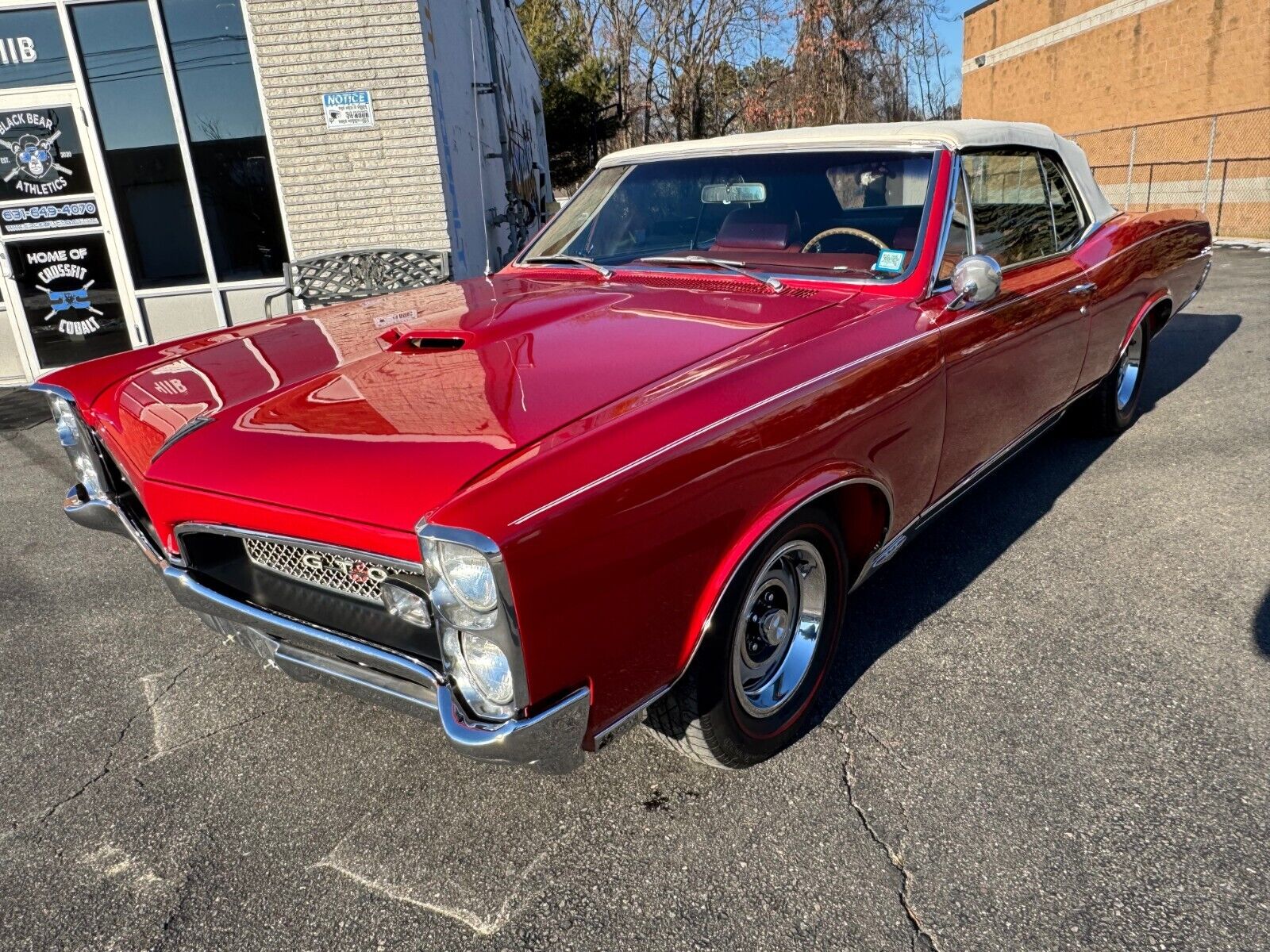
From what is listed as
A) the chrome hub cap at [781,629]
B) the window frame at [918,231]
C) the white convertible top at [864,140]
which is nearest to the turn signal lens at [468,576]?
the chrome hub cap at [781,629]

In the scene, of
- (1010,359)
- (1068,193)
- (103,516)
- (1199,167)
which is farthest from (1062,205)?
(1199,167)

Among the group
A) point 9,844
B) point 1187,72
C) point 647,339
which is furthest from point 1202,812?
point 1187,72

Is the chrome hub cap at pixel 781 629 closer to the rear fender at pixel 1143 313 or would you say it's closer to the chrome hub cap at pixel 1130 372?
the rear fender at pixel 1143 313

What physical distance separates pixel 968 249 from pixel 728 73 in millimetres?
24616

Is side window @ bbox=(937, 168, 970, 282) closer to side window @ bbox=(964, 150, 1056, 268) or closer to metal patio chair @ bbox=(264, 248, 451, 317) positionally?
side window @ bbox=(964, 150, 1056, 268)

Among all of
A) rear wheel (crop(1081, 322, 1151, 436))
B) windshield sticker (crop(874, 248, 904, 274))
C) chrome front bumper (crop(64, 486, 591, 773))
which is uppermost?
windshield sticker (crop(874, 248, 904, 274))

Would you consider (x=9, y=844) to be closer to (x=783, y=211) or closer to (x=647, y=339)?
(x=647, y=339)

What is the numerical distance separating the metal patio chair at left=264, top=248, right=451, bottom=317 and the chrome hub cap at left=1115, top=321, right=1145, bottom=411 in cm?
442

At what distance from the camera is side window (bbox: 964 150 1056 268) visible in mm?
3182

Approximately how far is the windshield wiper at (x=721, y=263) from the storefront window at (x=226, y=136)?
545cm

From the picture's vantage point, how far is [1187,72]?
56.5 feet

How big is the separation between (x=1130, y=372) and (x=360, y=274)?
5.31 metres

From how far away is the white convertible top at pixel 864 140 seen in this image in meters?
3.07

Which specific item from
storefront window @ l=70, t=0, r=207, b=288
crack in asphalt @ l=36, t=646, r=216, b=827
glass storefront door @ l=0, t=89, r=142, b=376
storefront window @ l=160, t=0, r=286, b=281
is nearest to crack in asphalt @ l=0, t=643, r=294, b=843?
crack in asphalt @ l=36, t=646, r=216, b=827
